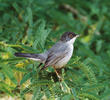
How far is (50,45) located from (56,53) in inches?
8.9

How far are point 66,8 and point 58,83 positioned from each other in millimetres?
4841

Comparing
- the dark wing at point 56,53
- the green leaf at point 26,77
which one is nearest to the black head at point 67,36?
the dark wing at point 56,53

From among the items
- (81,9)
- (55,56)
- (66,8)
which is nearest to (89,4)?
(81,9)

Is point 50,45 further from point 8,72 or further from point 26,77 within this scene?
point 8,72

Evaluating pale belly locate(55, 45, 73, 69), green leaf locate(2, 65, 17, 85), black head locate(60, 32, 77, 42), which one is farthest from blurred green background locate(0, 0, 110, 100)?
black head locate(60, 32, 77, 42)

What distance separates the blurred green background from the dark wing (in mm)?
138

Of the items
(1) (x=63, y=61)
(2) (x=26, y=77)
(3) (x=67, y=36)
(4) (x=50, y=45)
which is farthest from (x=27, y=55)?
(3) (x=67, y=36)

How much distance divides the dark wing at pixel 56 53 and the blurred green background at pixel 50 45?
14 cm

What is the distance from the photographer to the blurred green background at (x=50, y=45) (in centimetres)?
381

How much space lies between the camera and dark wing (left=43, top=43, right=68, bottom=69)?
15.7 ft

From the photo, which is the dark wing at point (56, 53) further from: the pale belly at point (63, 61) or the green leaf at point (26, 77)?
the green leaf at point (26, 77)

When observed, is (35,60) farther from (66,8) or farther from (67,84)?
(66,8)

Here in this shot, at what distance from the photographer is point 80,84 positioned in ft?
13.3

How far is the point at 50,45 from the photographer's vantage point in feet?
16.6
